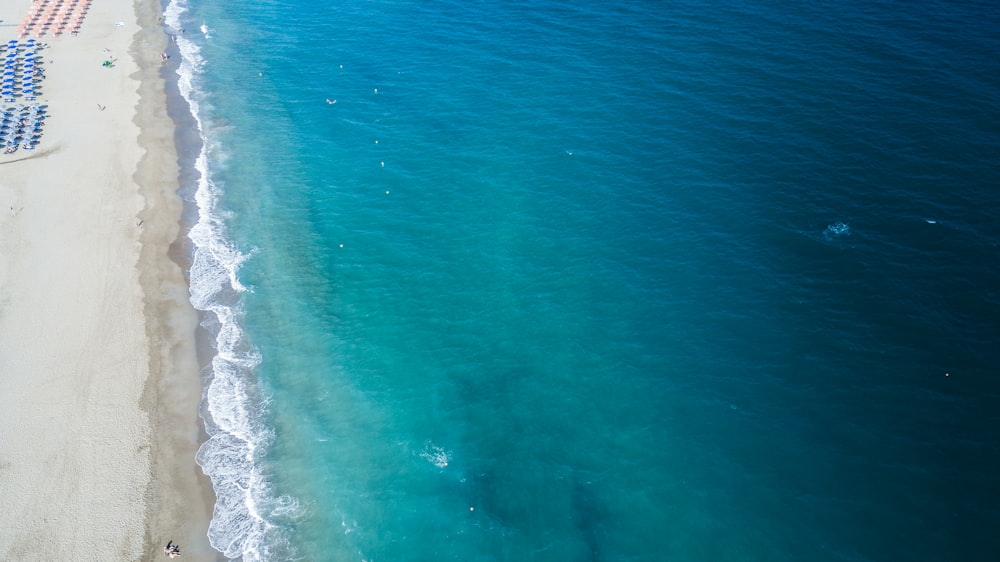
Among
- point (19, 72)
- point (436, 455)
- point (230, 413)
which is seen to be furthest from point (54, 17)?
point (436, 455)

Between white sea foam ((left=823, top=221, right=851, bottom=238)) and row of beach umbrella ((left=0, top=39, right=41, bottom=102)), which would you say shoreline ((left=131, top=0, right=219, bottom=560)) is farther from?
white sea foam ((left=823, top=221, right=851, bottom=238))

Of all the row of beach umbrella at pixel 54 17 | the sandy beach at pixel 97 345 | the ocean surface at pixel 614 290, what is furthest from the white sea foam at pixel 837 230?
the row of beach umbrella at pixel 54 17

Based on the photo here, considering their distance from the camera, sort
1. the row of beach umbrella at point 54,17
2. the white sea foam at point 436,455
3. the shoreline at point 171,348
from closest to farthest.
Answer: the shoreline at point 171,348
the white sea foam at point 436,455
the row of beach umbrella at point 54,17

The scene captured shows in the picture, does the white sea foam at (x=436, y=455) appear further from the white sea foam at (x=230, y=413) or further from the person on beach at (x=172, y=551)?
the person on beach at (x=172, y=551)

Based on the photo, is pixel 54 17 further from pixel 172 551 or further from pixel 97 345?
pixel 172 551

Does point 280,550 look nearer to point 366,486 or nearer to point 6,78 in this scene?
point 366,486

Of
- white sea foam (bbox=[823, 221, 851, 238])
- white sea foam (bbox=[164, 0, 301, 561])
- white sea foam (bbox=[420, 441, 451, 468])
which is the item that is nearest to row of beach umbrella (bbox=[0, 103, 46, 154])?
white sea foam (bbox=[164, 0, 301, 561])
